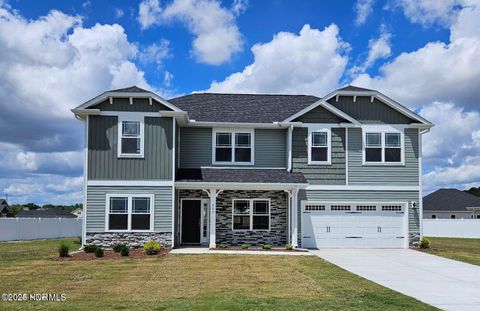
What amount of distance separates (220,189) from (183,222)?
2.97 m

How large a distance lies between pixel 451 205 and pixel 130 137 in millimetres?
40981

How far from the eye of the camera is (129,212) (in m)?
22.2

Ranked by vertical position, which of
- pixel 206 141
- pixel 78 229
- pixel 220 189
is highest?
pixel 206 141

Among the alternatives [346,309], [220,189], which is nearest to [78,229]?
[220,189]

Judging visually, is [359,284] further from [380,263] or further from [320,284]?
[380,263]

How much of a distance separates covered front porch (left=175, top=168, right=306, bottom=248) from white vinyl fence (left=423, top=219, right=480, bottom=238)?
2104cm

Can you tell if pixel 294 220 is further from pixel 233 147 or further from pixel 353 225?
pixel 233 147

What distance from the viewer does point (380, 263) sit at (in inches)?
726

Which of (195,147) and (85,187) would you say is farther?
(195,147)

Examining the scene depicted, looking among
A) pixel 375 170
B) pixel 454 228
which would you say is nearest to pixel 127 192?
pixel 375 170

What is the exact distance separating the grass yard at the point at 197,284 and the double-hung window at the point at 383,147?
7.00 metres

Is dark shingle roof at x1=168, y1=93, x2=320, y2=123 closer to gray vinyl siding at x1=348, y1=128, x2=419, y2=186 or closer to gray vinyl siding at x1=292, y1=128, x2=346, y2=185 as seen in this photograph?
gray vinyl siding at x1=292, y1=128, x2=346, y2=185

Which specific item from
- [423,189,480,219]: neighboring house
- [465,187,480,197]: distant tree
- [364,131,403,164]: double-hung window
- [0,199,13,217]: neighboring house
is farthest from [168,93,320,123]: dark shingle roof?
[465,187,480,197]: distant tree

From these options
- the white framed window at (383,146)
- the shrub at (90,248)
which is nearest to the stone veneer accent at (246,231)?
the white framed window at (383,146)
